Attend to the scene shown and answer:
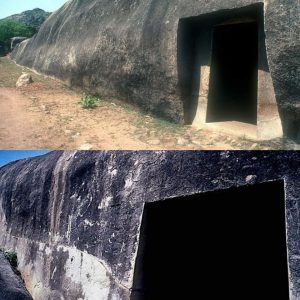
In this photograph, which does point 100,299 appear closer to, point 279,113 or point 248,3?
point 279,113

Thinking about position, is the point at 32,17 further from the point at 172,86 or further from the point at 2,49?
the point at 172,86

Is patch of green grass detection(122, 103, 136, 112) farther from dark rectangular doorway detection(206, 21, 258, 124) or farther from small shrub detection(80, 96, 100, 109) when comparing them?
dark rectangular doorway detection(206, 21, 258, 124)

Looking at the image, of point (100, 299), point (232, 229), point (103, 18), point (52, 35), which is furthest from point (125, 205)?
point (52, 35)

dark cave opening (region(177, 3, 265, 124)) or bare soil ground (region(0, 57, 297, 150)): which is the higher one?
dark cave opening (region(177, 3, 265, 124))

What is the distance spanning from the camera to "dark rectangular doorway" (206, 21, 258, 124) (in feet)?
17.9

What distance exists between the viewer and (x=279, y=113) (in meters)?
4.07

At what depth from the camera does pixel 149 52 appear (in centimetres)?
561

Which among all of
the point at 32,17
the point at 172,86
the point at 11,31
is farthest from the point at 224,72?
the point at 32,17

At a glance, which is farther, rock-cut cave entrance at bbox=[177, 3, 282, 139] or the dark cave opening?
A: the dark cave opening

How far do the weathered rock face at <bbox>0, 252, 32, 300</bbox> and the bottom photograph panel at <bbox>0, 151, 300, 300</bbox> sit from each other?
0.06 feet

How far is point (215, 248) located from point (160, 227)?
48.4 inches

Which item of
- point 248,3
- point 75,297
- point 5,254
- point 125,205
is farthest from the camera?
point 5,254

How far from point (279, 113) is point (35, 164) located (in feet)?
11.8

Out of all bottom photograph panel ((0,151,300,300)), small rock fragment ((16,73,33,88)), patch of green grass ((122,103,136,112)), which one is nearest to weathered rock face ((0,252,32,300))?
bottom photograph panel ((0,151,300,300))
